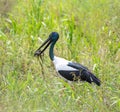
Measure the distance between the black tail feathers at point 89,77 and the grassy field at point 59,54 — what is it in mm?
82

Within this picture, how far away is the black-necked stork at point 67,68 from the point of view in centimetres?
677

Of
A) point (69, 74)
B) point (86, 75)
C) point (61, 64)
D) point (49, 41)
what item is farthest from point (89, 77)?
point (49, 41)

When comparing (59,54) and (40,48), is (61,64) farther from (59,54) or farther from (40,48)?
(59,54)

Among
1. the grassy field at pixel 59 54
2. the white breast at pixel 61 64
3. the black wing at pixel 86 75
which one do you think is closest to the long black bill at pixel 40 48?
the grassy field at pixel 59 54

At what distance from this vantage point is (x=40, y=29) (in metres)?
8.27

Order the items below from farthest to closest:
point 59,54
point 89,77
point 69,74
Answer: point 59,54
point 69,74
point 89,77

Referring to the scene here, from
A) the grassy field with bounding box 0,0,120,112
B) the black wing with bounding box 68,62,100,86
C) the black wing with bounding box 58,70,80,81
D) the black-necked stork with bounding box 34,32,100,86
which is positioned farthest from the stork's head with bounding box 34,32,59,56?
the black wing with bounding box 68,62,100,86

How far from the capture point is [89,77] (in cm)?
673

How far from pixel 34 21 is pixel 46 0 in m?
1.76

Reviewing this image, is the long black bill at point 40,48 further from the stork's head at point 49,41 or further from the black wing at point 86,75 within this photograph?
the black wing at point 86,75

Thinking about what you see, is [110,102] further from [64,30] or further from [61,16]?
[61,16]

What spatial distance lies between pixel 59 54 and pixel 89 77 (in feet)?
3.81

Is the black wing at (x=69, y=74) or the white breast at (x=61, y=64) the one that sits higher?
the white breast at (x=61, y=64)

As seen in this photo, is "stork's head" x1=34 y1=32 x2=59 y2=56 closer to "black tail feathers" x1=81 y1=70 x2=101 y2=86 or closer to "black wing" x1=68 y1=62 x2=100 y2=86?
"black wing" x1=68 y1=62 x2=100 y2=86
